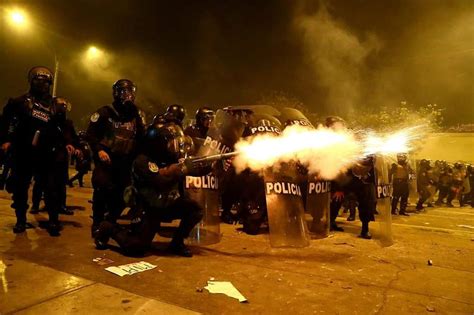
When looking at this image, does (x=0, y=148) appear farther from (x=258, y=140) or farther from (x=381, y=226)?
(x=381, y=226)

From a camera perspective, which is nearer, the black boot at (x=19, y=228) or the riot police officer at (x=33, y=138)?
the riot police officer at (x=33, y=138)

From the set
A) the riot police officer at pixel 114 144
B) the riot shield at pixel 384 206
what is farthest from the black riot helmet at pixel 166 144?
the riot shield at pixel 384 206

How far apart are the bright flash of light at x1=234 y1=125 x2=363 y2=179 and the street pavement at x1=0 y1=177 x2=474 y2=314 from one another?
124 centimetres

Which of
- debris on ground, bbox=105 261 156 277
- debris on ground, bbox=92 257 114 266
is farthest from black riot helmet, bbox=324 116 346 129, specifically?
debris on ground, bbox=92 257 114 266

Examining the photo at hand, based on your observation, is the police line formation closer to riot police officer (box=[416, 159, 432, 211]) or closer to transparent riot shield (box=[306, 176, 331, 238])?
transparent riot shield (box=[306, 176, 331, 238])

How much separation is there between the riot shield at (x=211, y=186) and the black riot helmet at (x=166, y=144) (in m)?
1.28

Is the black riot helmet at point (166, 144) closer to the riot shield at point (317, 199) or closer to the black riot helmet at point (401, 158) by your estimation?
the riot shield at point (317, 199)

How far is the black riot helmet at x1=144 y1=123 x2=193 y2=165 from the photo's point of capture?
4.56 m

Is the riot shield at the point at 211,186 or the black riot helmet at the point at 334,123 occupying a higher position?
the black riot helmet at the point at 334,123

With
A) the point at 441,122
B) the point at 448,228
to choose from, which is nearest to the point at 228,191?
the point at 448,228

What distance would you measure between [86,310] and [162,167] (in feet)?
6.51

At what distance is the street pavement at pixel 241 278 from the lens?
3.28 meters

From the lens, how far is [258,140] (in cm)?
604

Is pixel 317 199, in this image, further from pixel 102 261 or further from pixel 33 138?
pixel 33 138
